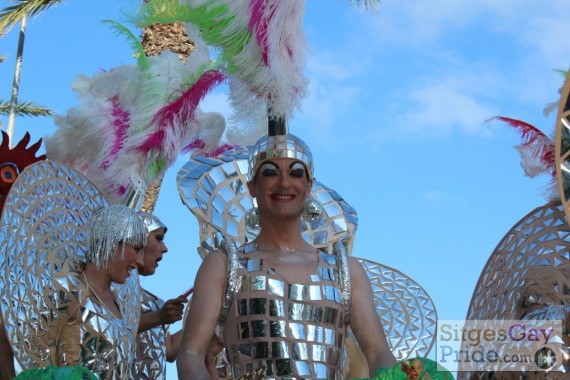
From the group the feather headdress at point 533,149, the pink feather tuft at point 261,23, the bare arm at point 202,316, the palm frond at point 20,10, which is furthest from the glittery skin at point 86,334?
the palm frond at point 20,10

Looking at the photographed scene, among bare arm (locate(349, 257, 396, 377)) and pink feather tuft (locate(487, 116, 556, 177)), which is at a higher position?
pink feather tuft (locate(487, 116, 556, 177))

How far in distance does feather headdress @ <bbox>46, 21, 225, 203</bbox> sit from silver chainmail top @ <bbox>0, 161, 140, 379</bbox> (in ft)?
1.55

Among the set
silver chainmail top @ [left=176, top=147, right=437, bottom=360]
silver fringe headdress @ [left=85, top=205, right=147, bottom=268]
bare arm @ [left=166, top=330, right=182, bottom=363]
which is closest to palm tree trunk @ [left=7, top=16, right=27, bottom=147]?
bare arm @ [left=166, top=330, right=182, bottom=363]

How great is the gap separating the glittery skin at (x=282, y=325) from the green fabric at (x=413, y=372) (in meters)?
0.57

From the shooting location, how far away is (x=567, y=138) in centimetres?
391

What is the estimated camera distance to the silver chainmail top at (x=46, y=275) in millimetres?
4055

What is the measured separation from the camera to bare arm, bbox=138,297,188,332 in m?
5.04

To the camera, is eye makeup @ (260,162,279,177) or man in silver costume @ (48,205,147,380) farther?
man in silver costume @ (48,205,147,380)

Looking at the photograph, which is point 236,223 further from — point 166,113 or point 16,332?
point 16,332

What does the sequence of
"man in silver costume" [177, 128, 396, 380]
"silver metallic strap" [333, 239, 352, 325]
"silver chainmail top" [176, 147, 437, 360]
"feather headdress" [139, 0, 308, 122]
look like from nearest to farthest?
"man in silver costume" [177, 128, 396, 380] → "silver metallic strap" [333, 239, 352, 325] → "feather headdress" [139, 0, 308, 122] → "silver chainmail top" [176, 147, 437, 360]

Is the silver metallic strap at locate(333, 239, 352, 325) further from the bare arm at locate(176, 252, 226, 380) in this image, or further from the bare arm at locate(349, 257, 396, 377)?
the bare arm at locate(176, 252, 226, 380)

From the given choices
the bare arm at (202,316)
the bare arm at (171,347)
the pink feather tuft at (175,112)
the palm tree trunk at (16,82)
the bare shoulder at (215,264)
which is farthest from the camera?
the palm tree trunk at (16,82)

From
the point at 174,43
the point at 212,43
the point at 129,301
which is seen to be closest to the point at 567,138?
the point at 212,43

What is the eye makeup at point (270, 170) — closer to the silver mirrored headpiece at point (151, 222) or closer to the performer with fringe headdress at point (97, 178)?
the performer with fringe headdress at point (97, 178)
